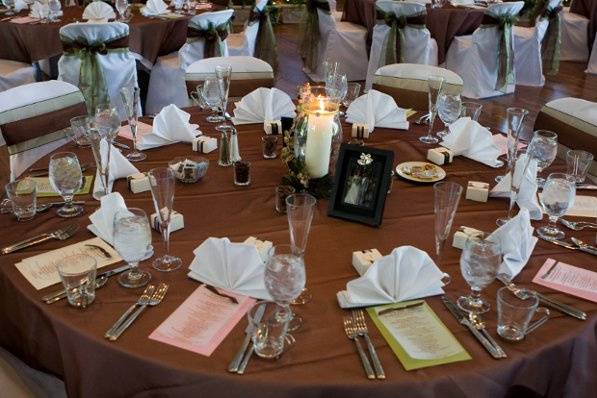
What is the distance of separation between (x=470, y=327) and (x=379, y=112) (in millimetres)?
1346

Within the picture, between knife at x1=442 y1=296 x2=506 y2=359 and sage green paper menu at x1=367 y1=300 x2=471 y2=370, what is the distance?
44 millimetres

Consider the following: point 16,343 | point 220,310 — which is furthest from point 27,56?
point 220,310

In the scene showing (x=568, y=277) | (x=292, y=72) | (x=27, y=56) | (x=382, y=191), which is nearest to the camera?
(x=568, y=277)

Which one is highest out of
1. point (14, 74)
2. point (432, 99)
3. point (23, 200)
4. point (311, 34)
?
point (432, 99)

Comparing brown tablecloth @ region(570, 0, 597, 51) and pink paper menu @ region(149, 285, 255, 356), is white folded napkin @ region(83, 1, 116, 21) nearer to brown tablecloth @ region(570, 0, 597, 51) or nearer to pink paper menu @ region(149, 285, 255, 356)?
pink paper menu @ region(149, 285, 255, 356)

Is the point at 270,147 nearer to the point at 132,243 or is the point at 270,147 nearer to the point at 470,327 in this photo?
the point at 132,243

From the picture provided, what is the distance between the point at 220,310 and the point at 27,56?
12.5 ft

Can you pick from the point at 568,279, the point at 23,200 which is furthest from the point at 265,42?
the point at 568,279

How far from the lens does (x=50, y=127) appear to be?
8.02 ft

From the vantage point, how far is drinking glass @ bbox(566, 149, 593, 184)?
6.25 ft

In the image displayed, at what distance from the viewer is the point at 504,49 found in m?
5.50

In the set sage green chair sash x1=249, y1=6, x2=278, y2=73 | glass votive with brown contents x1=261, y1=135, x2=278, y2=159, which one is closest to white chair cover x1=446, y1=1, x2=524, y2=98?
sage green chair sash x1=249, y1=6, x2=278, y2=73

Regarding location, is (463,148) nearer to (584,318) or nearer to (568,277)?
(568,277)

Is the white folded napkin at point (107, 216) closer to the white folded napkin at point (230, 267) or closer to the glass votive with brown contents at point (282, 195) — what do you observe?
the white folded napkin at point (230, 267)
